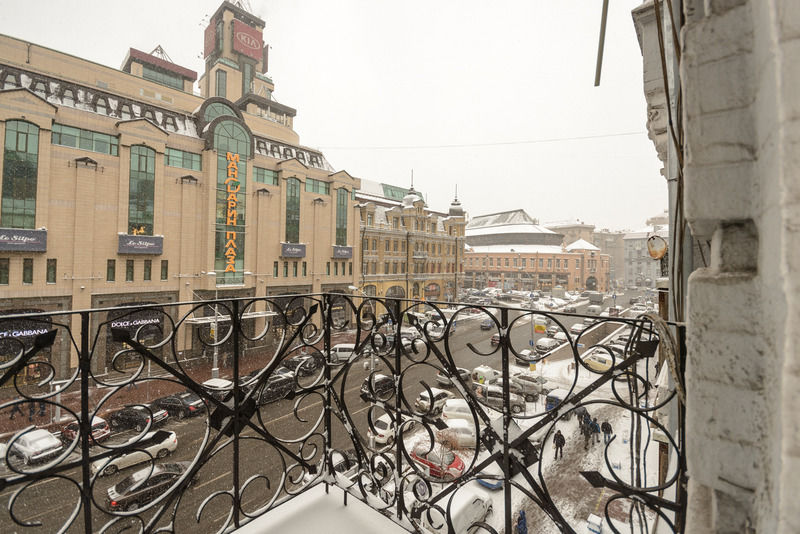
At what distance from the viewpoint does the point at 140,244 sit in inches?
465

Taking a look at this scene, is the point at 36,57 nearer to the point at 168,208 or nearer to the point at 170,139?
the point at 170,139

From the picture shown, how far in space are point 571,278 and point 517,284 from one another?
14.2 ft

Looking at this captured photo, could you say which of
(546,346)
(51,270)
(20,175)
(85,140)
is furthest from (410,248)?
(20,175)

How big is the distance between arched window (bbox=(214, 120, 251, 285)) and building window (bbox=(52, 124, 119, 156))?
3.25 metres

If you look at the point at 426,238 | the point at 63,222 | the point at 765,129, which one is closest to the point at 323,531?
the point at 765,129

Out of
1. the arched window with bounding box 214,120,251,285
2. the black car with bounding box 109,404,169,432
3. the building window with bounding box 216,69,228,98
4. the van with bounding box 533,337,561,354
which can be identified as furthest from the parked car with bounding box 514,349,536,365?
the building window with bounding box 216,69,228,98

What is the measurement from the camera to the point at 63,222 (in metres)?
10.5

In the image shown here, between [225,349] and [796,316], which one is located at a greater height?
[796,316]

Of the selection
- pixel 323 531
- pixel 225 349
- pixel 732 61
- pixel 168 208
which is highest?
pixel 168 208

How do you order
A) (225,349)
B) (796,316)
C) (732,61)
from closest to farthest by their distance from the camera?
(796,316) → (732,61) → (225,349)

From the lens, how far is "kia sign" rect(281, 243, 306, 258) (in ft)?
51.6

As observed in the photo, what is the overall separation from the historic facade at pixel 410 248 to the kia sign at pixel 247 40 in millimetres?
11717

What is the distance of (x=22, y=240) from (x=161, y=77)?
49.8 feet

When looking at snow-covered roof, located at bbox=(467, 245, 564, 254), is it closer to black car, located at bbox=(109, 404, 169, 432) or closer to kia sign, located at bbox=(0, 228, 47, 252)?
kia sign, located at bbox=(0, 228, 47, 252)
